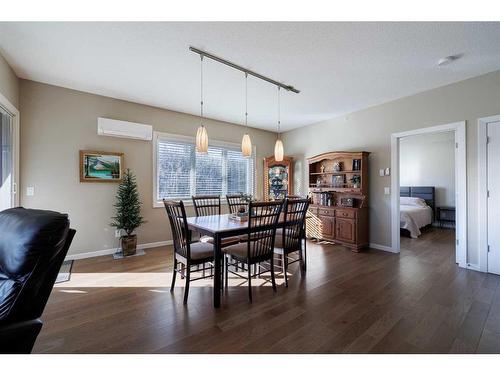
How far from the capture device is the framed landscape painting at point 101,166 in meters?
3.62

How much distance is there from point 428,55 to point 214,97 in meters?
2.87

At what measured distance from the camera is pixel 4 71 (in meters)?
2.65

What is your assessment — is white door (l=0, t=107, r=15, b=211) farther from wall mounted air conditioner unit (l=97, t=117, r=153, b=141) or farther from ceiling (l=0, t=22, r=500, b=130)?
wall mounted air conditioner unit (l=97, t=117, r=153, b=141)

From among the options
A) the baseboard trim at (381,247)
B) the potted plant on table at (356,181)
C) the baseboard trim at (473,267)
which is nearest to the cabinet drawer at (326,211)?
the potted plant on table at (356,181)

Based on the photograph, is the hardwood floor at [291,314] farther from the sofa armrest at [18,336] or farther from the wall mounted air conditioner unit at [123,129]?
the wall mounted air conditioner unit at [123,129]

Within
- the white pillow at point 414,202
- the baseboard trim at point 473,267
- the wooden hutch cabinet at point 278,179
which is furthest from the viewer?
the white pillow at point 414,202

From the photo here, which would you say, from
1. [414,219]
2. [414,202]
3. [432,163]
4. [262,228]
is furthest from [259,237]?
[432,163]

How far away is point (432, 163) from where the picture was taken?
6.54m

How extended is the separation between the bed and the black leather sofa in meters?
5.78

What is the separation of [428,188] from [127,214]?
758 centimetres

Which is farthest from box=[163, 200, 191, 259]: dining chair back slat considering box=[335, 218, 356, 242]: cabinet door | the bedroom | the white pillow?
the white pillow

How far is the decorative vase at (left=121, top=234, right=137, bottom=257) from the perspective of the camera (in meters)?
3.72
